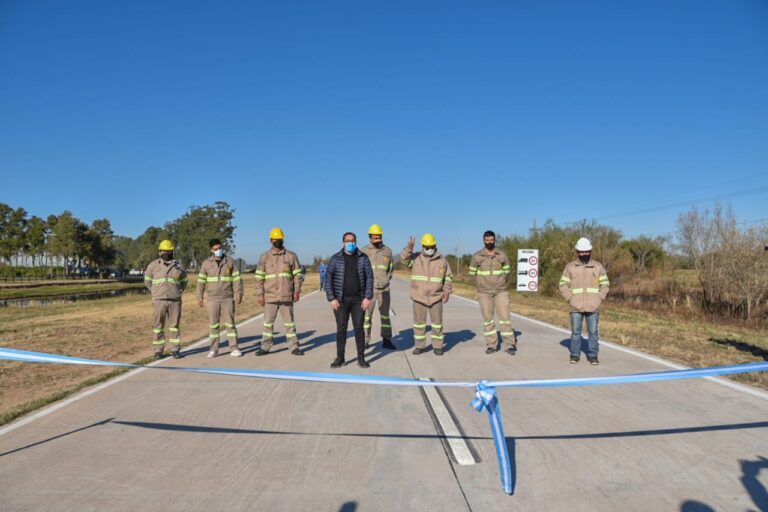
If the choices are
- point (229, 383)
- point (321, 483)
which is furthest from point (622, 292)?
point (321, 483)

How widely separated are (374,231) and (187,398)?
15.7ft

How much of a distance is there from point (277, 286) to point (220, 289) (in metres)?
1.03

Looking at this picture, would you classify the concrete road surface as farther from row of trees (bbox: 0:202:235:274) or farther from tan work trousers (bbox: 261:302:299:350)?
row of trees (bbox: 0:202:235:274)

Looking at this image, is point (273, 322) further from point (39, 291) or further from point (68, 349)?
point (39, 291)

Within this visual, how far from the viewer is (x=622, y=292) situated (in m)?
29.8

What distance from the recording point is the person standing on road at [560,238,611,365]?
8.27 meters

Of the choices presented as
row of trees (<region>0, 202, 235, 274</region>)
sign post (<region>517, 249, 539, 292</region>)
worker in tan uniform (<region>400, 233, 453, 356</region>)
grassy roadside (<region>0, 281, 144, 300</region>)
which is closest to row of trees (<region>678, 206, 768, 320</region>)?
sign post (<region>517, 249, 539, 292</region>)

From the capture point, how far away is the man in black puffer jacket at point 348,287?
8195 millimetres

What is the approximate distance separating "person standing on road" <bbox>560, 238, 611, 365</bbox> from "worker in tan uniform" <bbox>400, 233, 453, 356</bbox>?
77.2 inches

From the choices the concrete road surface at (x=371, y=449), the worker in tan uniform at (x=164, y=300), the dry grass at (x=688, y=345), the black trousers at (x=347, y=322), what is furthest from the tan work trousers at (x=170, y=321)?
the dry grass at (x=688, y=345)

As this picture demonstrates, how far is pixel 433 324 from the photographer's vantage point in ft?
29.8

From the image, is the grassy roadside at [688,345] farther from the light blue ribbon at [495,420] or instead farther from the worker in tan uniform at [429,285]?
the light blue ribbon at [495,420]

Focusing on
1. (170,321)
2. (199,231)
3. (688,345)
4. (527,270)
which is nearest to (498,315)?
(688,345)

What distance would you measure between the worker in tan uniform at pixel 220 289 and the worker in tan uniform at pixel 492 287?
4202 mm
